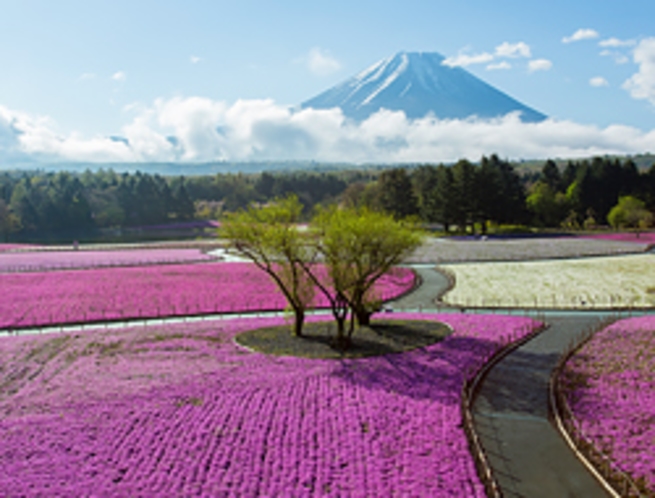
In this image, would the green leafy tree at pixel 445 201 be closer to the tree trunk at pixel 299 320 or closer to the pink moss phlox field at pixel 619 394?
the pink moss phlox field at pixel 619 394

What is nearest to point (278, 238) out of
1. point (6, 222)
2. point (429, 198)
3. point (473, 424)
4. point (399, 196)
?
point (473, 424)

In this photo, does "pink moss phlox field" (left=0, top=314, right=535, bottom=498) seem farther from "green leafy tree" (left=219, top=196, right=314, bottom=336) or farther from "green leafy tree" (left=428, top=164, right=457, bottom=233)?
"green leafy tree" (left=428, top=164, right=457, bottom=233)

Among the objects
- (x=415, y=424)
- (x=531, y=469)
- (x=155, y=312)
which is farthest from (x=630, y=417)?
(x=155, y=312)

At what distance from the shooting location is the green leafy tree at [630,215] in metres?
99.3

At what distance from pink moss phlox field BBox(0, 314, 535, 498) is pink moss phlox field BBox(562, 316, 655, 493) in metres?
4.15

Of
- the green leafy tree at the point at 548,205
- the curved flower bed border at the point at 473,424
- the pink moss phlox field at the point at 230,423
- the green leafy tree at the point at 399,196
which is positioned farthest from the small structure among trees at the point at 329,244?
the green leafy tree at the point at 548,205

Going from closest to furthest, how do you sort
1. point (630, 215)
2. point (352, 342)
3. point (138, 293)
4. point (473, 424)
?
point (473, 424)
point (352, 342)
point (138, 293)
point (630, 215)

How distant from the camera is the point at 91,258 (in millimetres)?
73312

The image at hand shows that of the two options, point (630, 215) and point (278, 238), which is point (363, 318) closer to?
point (278, 238)

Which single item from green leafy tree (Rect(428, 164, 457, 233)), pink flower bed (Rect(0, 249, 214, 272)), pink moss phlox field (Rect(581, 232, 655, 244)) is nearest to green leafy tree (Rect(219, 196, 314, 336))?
pink flower bed (Rect(0, 249, 214, 272))

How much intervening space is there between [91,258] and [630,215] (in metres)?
85.4

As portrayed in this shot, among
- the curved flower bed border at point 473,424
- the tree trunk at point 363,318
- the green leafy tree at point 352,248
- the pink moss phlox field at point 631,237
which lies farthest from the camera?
the pink moss phlox field at point 631,237

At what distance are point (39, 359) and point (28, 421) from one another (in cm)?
916

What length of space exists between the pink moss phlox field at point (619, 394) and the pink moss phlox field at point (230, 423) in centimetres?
415
